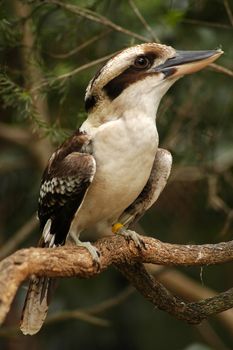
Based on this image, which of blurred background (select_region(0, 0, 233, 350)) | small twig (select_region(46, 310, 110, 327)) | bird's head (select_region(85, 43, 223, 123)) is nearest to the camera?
bird's head (select_region(85, 43, 223, 123))

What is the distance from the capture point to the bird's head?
3.08 m

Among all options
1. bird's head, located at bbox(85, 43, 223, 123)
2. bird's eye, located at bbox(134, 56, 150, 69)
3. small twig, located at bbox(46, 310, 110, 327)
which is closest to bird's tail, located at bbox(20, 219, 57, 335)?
bird's head, located at bbox(85, 43, 223, 123)

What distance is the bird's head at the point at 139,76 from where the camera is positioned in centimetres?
308

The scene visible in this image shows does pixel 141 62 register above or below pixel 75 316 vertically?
above

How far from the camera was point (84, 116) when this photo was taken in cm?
355

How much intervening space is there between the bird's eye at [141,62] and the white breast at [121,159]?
0.55 ft

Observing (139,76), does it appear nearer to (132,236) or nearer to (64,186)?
(64,186)

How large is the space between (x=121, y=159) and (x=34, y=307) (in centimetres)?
59

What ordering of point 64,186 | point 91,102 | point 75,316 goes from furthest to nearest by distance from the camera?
point 75,316 → point 91,102 → point 64,186

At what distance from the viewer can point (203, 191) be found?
4.38 metres

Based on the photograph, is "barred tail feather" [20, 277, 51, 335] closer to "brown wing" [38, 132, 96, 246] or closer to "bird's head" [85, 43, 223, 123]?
"brown wing" [38, 132, 96, 246]

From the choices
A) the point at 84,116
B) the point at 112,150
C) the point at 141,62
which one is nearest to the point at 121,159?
the point at 112,150

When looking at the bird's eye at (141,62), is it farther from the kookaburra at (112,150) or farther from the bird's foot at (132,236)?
the bird's foot at (132,236)

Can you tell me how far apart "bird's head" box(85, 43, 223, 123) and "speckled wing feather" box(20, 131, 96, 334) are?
6.1 inches
